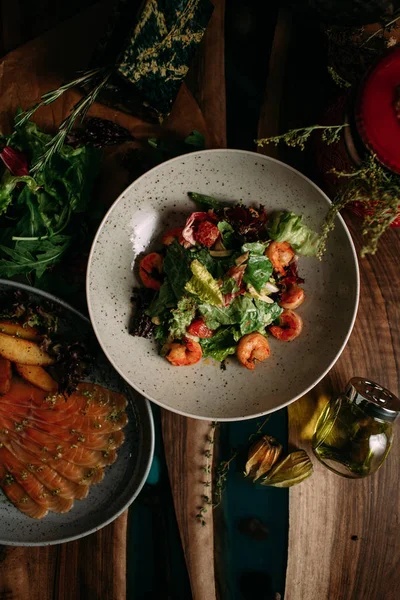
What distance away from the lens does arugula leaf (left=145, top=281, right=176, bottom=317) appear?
7.24 ft

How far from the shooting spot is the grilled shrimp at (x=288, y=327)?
7.50 feet

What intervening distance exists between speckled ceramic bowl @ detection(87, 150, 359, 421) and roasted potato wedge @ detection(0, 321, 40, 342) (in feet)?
1.18

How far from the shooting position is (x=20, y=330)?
92.7 inches

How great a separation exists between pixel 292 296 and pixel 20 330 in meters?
1.23

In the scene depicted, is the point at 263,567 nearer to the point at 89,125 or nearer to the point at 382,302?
the point at 382,302

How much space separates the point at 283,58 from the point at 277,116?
270 mm

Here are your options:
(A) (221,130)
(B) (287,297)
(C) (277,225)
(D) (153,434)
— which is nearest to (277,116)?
(A) (221,130)

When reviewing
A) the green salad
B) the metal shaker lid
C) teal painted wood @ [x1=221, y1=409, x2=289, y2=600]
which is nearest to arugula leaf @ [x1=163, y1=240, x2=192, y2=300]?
the green salad

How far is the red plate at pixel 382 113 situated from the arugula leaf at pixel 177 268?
82 centimetres

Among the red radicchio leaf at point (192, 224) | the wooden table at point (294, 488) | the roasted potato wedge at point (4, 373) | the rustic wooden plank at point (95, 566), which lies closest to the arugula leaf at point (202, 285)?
the red radicchio leaf at point (192, 224)

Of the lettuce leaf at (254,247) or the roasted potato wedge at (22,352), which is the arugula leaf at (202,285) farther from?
the roasted potato wedge at (22,352)

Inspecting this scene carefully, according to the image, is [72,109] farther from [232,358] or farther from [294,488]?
[294,488]

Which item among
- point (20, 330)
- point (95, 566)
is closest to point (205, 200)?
point (20, 330)

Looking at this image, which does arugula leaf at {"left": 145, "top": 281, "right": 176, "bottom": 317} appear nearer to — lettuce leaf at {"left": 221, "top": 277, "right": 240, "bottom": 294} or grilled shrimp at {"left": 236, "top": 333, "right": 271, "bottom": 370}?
lettuce leaf at {"left": 221, "top": 277, "right": 240, "bottom": 294}
